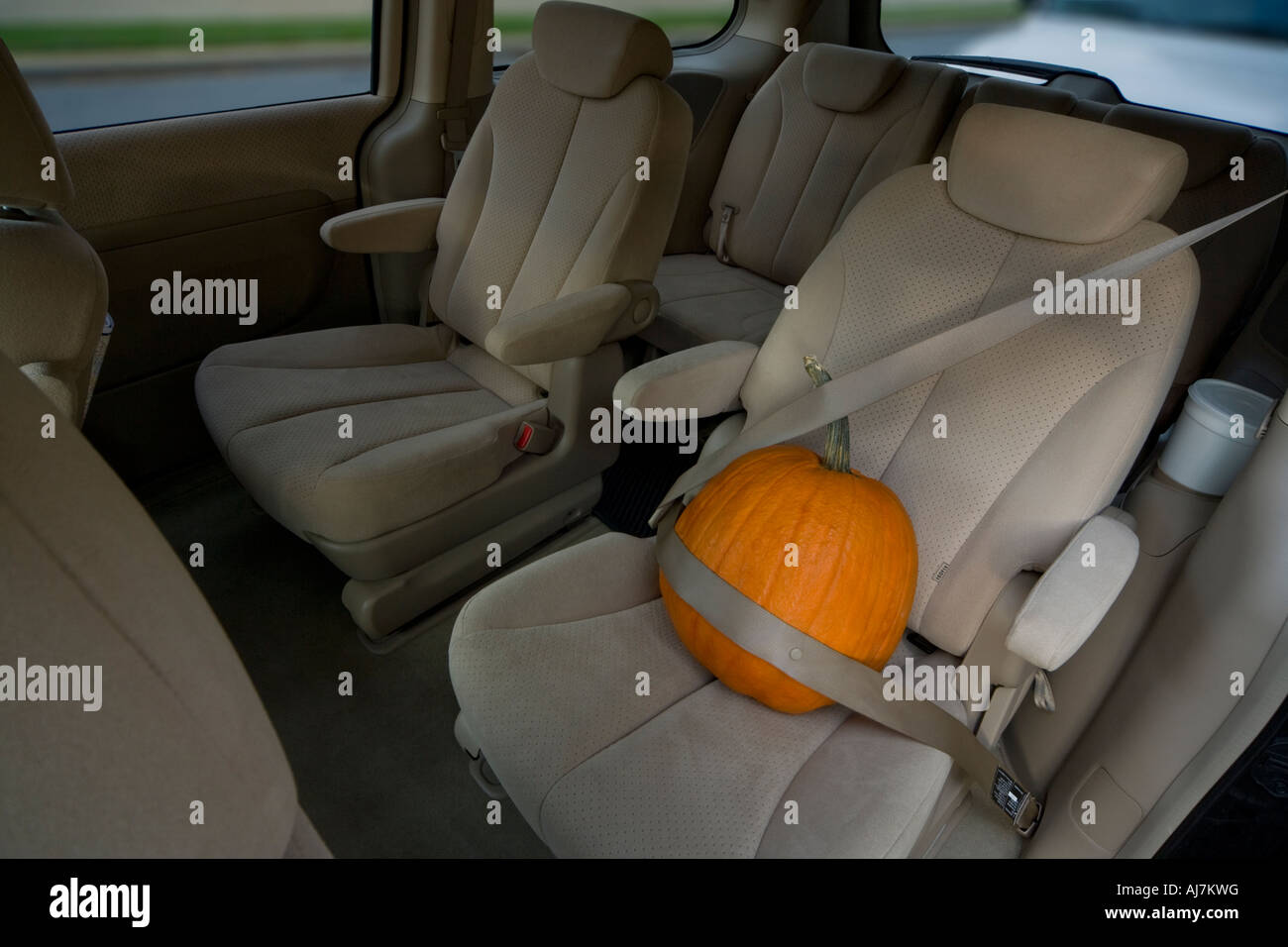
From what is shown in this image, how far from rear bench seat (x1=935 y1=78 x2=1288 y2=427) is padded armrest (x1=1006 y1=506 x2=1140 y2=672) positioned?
1.59 meters

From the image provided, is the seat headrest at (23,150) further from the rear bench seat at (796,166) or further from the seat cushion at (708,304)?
the rear bench seat at (796,166)

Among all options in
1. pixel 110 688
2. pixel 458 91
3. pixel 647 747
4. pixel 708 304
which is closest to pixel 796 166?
pixel 708 304

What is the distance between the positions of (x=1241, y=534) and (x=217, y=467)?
8.66 ft

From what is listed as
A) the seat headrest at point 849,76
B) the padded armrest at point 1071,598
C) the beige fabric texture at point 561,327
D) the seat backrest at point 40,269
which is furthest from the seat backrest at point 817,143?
the seat backrest at point 40,269

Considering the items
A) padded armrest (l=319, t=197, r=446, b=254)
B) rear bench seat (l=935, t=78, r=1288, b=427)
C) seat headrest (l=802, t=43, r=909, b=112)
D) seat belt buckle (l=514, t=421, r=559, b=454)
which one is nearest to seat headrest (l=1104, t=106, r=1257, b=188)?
rear bench seat (l=935, t=78, r=1288, b=427)

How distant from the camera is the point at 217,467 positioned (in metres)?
2.64

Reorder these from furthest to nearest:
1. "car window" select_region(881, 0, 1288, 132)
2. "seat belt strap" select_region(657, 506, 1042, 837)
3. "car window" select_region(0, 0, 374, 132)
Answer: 1. "car window" select_region(881, 0, 1288, 132)
2. "car window" select_region(0, 0, 374, 132)
3. "seat belt strap" select_region(657, 506, 1042, 837)

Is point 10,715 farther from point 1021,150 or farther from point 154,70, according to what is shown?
point 154,70

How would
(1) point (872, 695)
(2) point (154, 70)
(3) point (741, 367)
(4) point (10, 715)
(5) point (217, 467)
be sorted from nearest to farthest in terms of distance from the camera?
1. (4) point (10, 715)
2. (1) point (872, 695)
3. (3) point (741, 367)
4. (2) point (154, 70)
5. (5) point (217, 467)

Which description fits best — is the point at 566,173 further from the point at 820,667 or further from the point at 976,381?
the point at 820,667

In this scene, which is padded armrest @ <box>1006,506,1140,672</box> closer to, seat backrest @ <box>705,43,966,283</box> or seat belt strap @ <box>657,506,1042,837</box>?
seat belt strap @ <box>657,506,1042,837</box>

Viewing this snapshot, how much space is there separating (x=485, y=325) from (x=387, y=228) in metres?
0.41

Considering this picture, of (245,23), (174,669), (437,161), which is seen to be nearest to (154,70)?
(245,23)

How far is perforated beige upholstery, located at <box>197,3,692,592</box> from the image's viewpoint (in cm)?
187
